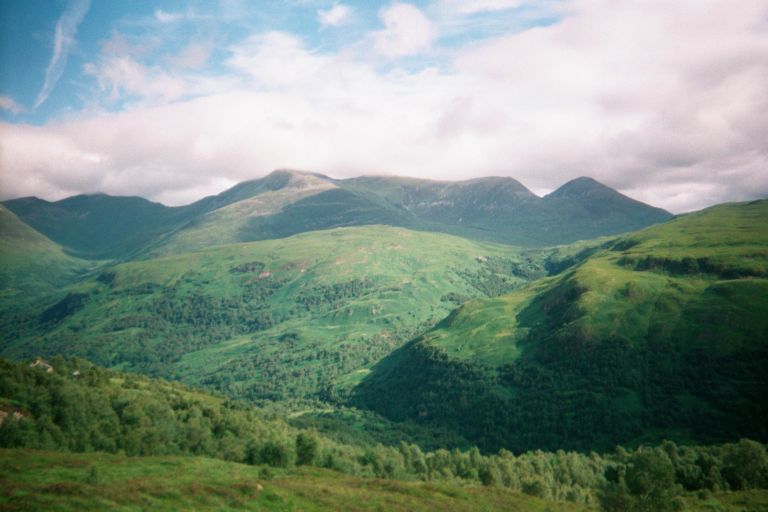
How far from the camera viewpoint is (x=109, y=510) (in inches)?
1651

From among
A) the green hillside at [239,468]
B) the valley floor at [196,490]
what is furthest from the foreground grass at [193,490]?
the green hillside at [239,468]

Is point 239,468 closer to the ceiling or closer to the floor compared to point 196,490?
closer to the floor

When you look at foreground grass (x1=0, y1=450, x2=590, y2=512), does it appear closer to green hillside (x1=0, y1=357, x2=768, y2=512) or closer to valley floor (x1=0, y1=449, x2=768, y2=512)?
valley floor (x1=0, y1=449, x2=768, y2=512)

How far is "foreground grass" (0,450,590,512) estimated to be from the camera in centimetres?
4450

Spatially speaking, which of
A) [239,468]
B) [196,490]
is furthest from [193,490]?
[239,468]

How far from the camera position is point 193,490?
51.5 metres

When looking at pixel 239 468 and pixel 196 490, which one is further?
pixel 239 468

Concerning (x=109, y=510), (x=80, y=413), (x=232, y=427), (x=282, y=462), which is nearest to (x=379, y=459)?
(x=282, y=462)

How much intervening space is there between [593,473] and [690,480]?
33.1 m

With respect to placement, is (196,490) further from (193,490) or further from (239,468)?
(239,468)

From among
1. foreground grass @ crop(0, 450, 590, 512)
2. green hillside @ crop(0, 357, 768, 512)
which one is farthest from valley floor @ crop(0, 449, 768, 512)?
green hillside @ crop(0, 357, 768, 512)

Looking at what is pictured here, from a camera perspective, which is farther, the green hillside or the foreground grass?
the green hillside

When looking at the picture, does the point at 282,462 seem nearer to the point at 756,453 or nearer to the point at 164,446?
the point at 164,446

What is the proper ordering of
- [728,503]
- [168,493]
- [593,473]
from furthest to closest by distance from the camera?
[593,473]
[728,503]
[168,493]
